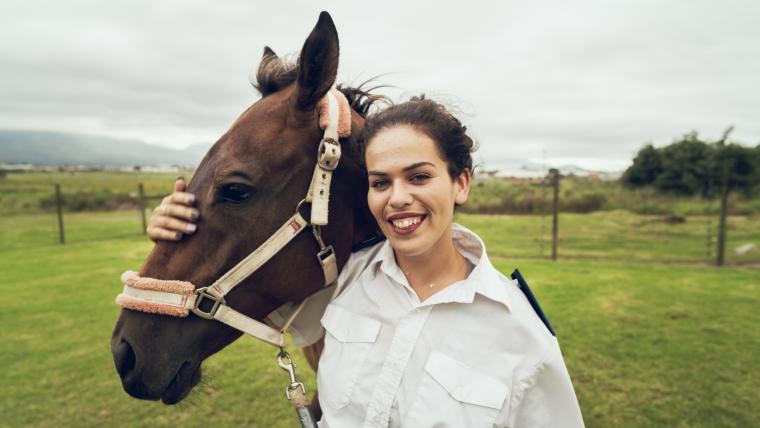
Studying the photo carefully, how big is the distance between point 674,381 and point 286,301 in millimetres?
4298

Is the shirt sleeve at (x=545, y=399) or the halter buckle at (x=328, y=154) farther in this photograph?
the halter buckle at (x=328, y=154)

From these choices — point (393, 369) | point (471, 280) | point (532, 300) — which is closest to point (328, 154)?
point (471, 280)

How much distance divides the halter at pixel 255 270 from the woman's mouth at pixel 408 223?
343 mm

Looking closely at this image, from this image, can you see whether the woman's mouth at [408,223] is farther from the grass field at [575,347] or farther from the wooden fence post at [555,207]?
the wooden fence post at [555,207]

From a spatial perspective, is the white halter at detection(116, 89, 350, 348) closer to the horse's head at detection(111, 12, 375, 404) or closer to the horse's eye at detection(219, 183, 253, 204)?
the horse's head at detection(111, 12, 375, 404)

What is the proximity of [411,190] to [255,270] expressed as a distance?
721 mm

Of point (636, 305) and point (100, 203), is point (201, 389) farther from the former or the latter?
point (100, 203)

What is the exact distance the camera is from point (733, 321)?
561cm

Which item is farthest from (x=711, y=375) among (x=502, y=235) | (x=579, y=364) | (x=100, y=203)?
(x=100, y=203)

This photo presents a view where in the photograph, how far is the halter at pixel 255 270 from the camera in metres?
1.62

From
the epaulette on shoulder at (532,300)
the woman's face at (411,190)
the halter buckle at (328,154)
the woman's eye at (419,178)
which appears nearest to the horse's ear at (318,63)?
the halter buckle at (328,154)

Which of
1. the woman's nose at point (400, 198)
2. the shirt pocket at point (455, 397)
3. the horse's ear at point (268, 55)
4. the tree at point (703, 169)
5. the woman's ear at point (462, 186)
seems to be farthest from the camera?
the tree at point (703, 169)

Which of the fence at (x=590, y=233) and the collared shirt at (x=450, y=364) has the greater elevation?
the collared shirt at (x=450, y=364)

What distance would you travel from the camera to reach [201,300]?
1664mm
